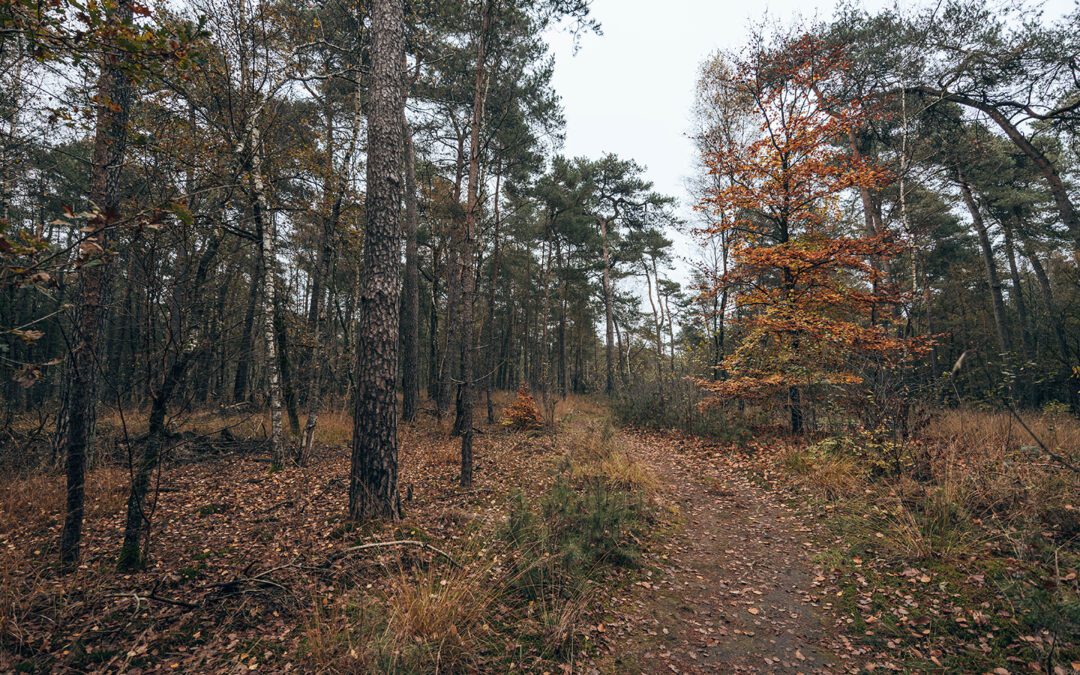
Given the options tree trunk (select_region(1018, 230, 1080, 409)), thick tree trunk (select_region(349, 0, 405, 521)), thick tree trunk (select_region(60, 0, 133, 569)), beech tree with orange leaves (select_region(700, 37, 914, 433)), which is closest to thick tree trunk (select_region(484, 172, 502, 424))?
thick tree trunk (select_region(349, 0, 405, 521))

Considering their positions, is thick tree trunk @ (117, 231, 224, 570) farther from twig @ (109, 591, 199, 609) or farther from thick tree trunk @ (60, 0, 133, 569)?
twig @ (109, 591, 199, 609)

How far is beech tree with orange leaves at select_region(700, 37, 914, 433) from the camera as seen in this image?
8.73 meters

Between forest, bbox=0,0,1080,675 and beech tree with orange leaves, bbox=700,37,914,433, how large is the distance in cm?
10

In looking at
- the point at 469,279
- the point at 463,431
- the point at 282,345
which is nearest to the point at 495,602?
the point at 463,431

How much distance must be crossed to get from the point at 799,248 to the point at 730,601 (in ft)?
26.2

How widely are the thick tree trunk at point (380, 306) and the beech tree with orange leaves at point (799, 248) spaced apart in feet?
24.1

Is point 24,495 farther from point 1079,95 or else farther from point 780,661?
point 1079,95

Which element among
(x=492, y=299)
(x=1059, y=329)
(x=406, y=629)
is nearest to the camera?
(x=406, y=629)

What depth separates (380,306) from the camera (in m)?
4.98

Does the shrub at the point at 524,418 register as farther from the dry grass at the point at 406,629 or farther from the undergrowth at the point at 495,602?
the dry grass at the point at 406,629

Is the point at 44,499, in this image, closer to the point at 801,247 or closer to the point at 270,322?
the point at 270,322

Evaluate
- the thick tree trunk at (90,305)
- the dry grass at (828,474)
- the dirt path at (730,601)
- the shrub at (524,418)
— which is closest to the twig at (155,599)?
the thick tree trunk at (90,305)

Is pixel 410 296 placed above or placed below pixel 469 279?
above

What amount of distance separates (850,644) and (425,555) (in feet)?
12.9
